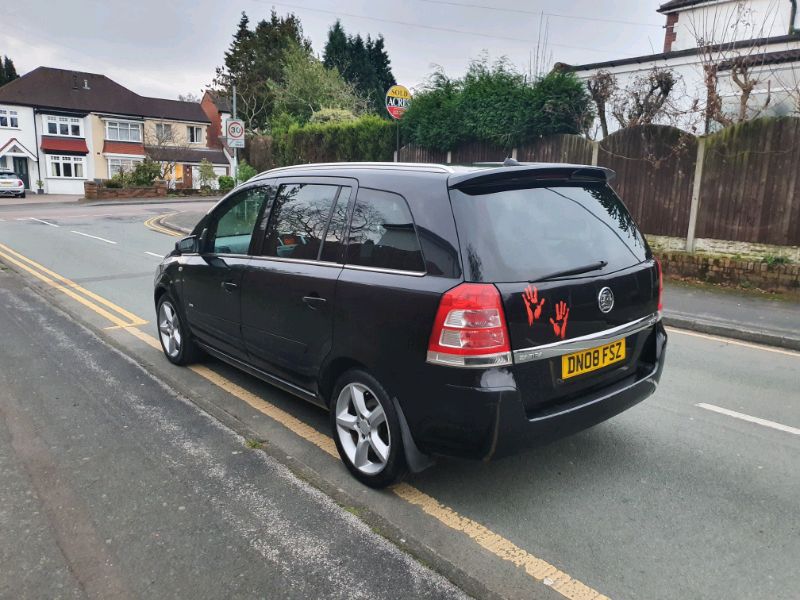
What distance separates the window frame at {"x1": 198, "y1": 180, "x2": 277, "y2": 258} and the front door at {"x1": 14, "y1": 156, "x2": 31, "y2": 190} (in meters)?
51.6

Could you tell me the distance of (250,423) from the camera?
4.45 m

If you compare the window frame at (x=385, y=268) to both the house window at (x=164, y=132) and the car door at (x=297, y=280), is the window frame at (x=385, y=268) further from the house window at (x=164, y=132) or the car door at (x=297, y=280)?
the house window at (x=164, y=132)

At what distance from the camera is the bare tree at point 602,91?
474 inches

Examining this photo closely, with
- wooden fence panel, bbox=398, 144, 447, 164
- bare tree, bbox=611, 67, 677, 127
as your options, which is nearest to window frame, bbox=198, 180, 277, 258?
bare tree, bbox=611, 67, 677, 127

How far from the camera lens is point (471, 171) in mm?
3279

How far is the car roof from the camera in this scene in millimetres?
3209

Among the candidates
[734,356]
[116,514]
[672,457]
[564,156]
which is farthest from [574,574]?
[564,156]

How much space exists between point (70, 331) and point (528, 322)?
6.04 m

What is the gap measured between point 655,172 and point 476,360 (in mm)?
9590

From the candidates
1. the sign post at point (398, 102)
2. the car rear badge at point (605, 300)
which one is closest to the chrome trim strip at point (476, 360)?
the car rear badge at point (605, 300)

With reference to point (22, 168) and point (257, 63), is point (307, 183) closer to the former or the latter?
point (22, 168)

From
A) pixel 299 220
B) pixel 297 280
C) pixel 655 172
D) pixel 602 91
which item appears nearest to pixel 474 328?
pixel 297 280

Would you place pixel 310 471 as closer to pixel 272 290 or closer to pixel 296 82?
pixel 272 290

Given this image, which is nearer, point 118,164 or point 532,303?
point 532,303
